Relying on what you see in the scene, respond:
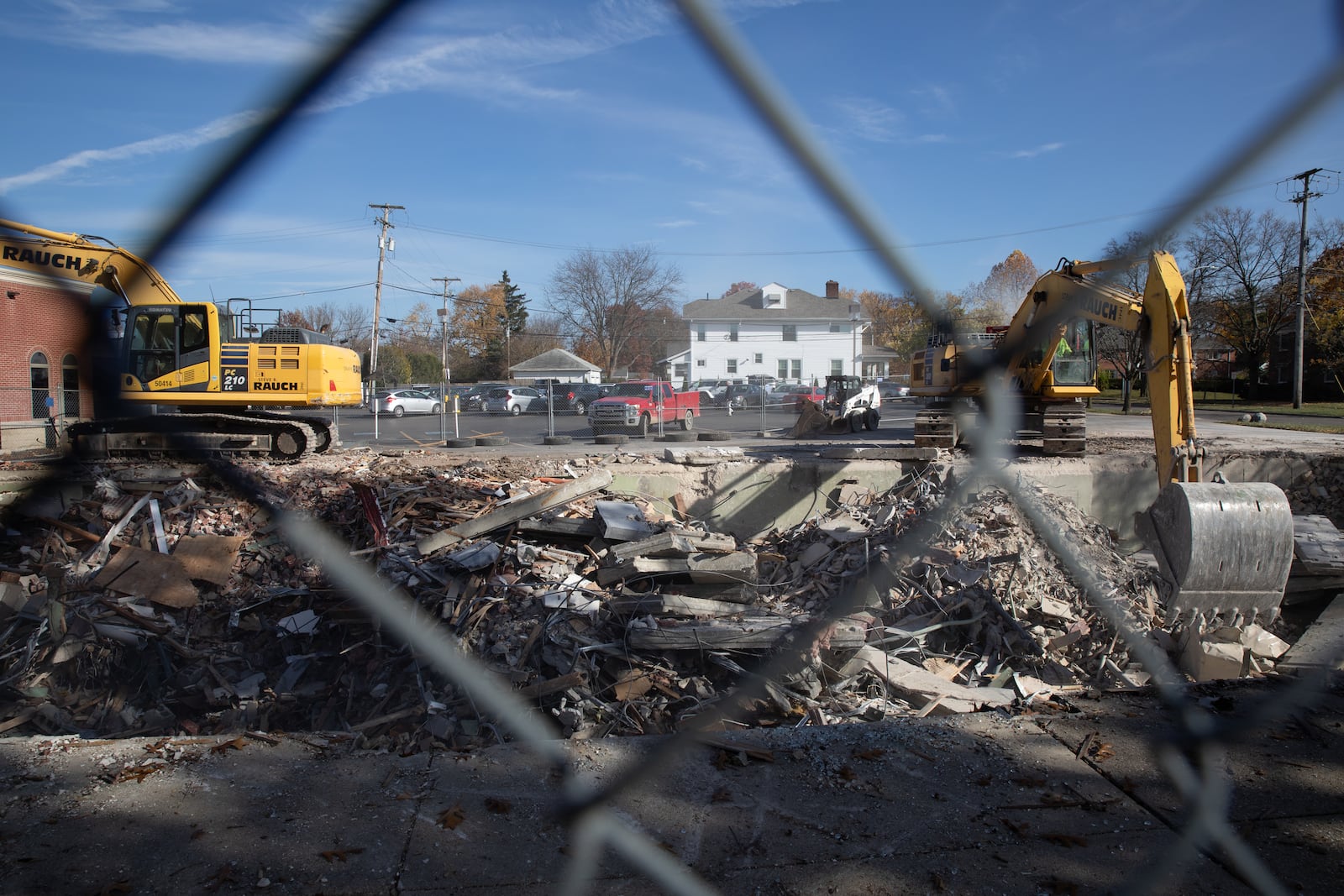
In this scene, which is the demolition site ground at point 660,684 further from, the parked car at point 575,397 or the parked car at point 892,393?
the parked car at point 892,393

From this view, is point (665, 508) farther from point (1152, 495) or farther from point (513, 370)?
point (513, 370)

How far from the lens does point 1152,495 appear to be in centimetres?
1330

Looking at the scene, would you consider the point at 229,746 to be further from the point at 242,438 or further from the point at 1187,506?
the point at 242,438

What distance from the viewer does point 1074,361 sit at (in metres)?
14.2

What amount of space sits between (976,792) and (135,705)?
6.72m

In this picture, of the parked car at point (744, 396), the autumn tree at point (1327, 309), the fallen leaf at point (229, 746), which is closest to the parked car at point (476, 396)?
the parked car at point (744, 396)

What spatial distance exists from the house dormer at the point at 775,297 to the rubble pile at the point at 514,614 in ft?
135

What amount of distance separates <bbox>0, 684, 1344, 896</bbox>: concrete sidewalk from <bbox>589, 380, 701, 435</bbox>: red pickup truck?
17971mm

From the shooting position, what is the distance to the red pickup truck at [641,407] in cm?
2142

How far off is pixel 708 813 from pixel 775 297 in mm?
49139

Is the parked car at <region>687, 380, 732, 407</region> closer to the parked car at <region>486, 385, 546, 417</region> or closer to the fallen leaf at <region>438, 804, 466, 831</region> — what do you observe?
the parked car at <region>486, 385, 546, 417</region>

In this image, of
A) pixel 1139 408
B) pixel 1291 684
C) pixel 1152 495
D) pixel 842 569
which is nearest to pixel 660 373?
pixel 1139 408

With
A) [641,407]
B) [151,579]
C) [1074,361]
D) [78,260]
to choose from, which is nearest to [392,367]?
[641,407]

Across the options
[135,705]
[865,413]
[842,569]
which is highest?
[865,413]
